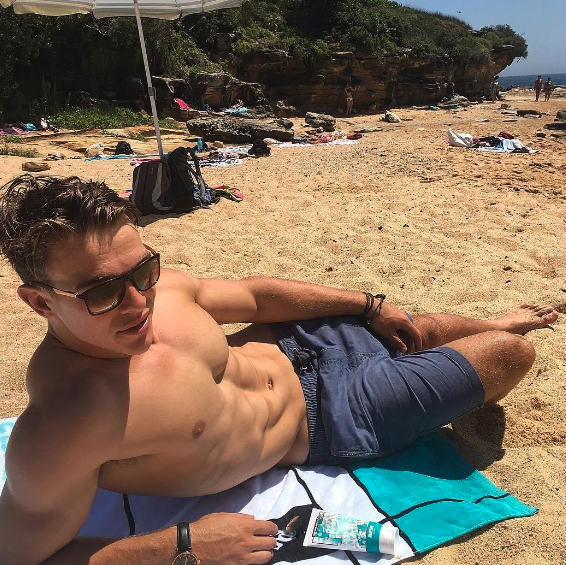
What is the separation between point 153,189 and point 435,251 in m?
3.09

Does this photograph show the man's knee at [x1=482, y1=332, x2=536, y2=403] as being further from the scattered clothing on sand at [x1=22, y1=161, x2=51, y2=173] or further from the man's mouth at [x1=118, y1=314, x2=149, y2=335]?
the scattered clothing on sand at [x1=22, y1=161, x2=51, y2=173]

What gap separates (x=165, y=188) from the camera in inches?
218

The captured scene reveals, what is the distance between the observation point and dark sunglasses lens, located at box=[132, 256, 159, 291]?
1.34 m

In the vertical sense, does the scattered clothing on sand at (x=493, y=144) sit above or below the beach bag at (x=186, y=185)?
above

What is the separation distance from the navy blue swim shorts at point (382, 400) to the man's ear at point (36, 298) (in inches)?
42.3

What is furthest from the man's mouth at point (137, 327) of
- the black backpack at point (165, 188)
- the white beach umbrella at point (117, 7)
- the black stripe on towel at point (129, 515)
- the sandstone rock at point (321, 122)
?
the sandstone rock at point (321, 122)

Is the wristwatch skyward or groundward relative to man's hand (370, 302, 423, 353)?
groundward

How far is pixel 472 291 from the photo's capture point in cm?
345

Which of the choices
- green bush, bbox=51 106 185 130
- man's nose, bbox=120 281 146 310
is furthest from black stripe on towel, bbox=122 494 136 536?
green bush, bbox=51 106 185 130

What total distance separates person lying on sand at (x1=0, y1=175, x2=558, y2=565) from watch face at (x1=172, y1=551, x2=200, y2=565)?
0.08ft

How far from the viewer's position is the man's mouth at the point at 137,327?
134cm

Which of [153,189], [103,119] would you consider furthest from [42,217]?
[103,119]

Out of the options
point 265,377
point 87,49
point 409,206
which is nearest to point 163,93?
point 87,49

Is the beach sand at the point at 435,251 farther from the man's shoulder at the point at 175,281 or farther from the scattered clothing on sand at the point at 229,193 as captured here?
the man's shoulder at the point at 175,281
